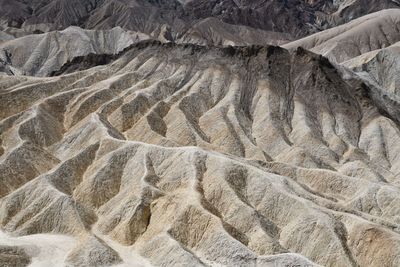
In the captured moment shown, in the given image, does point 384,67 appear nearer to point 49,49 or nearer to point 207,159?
point 49,49

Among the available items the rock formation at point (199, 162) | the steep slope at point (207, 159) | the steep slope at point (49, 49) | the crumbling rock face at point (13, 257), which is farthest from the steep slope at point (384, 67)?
the crumbling rock face at point (13, 257)

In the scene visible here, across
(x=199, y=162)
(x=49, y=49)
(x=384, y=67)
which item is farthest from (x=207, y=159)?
(x=49, y=49)

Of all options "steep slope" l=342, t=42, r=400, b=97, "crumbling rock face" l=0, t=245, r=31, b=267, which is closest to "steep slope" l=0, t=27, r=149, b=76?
"steep slope" l=342, t=42, r=400, b=97

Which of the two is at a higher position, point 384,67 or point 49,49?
point 49,49

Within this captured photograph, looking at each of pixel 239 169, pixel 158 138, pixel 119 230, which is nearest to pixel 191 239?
pixel 119 230

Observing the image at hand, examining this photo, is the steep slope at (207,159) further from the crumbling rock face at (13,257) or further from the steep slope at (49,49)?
the steep slope at (49,49)
